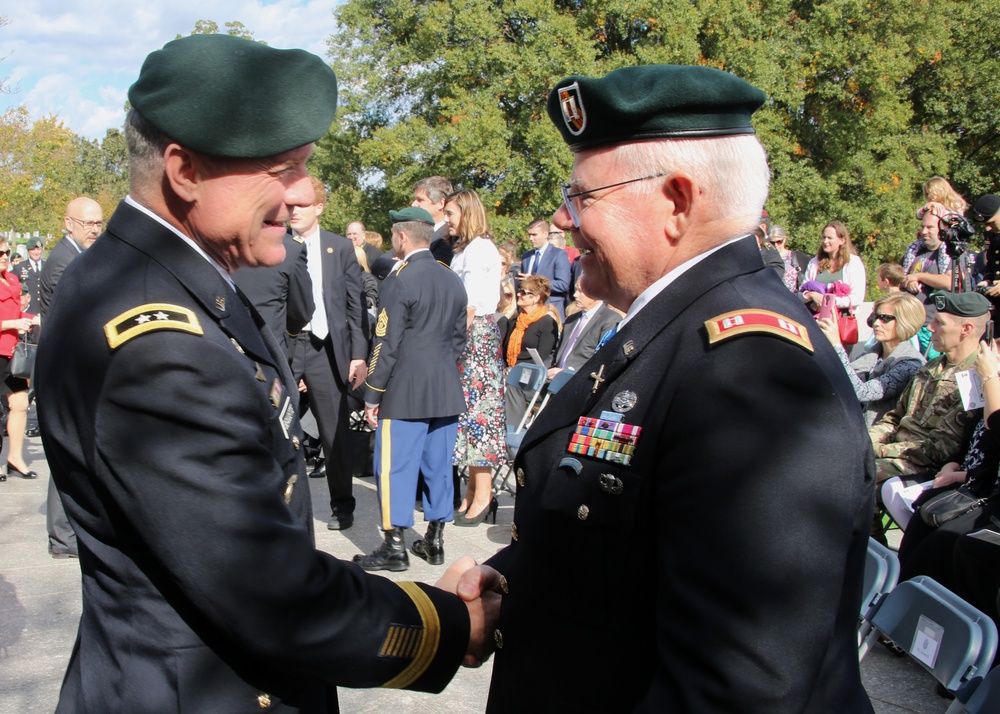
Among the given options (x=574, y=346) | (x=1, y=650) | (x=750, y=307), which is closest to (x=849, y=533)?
(x=750, y=307)

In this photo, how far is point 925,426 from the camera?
5555 mm

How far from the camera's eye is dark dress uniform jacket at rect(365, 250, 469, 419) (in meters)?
5.50

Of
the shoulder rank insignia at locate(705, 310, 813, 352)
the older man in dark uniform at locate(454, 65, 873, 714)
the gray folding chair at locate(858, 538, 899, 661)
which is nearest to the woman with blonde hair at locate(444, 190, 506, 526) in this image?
the gray folding chair at locate(858, 538, 899, 661)

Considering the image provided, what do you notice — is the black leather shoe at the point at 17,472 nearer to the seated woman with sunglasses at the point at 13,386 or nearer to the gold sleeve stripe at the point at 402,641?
the seated woman with sunglasses at the point at 13,386

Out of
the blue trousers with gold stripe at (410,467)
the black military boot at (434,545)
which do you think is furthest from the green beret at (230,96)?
the black military boot at (434,545)

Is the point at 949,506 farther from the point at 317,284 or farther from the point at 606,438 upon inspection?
the point at 317,284

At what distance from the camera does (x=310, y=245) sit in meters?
6.34

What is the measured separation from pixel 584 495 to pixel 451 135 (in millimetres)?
26469

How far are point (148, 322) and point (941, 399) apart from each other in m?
5.06

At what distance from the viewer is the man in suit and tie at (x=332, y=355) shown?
623cm

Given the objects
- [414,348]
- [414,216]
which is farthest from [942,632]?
[414,216]

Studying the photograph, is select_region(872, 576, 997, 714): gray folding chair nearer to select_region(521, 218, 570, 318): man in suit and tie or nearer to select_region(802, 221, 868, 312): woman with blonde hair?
select_region(802, 221, 868, 312): woman with blonde hair

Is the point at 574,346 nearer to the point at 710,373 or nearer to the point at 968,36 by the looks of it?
the point at 710,373

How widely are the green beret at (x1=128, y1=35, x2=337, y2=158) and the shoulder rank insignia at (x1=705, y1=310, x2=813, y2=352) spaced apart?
0.79 meters
